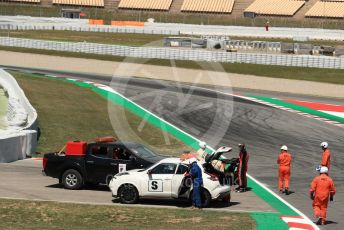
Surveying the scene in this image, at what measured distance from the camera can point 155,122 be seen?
34.1 metres

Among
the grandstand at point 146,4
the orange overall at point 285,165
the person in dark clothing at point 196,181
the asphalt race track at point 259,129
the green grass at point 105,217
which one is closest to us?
the green grass at point 105,217

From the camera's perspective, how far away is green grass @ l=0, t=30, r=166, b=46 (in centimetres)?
7384

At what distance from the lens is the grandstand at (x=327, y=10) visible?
9156 cm

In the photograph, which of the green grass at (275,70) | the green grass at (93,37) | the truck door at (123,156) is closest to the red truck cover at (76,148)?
the truck door at (123,156)

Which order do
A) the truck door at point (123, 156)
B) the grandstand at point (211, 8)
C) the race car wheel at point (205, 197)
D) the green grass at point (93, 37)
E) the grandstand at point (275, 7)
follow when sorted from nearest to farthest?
the race car wheel at point (205, 197)
the truck door at point (123, 156)
the green grass at point (93, 37)
the grandstand at point (211, 8)
the grandstand at point (275, 7)

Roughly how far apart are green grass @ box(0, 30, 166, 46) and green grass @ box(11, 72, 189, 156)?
32.5 meters

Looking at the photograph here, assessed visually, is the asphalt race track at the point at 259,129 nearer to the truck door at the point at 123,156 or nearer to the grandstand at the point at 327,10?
the truck door at the point at 123,156

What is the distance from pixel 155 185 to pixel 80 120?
1438 centimetres

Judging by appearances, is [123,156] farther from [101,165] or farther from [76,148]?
[76,148]

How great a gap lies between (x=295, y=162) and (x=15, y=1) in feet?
267

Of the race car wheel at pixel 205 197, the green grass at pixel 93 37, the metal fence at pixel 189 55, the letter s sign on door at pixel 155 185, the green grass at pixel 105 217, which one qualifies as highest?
the green grass at pixel 93 37

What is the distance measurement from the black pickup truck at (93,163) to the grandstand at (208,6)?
81.4 metres

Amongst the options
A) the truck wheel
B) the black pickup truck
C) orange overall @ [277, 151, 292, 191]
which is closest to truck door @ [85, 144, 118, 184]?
the black pickup truck

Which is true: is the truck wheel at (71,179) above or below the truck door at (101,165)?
below
